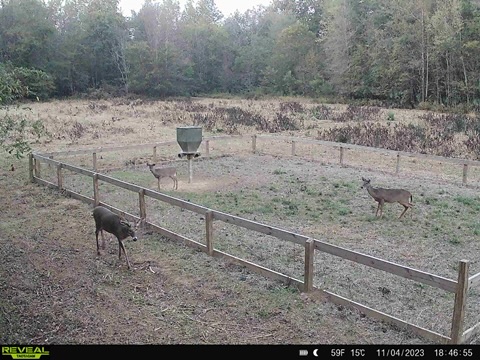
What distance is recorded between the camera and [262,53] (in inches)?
2051

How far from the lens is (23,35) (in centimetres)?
4112

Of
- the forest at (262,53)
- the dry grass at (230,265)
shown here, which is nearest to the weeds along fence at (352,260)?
the dry grass at (230,265)

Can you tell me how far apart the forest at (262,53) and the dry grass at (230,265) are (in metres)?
25.1

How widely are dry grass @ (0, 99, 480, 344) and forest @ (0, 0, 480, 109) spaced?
82.2 feet

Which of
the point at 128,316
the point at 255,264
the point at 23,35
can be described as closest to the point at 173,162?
the point at 255,264

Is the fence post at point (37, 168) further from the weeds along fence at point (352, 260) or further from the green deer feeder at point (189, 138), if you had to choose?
the weeds along fence at point (352, 260)

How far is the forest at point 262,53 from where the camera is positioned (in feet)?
117

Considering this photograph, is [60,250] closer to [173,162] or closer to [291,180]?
[291,180]

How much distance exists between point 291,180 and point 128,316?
757 cm

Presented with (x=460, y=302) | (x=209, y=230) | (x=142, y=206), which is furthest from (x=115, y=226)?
(x=460, y=302)

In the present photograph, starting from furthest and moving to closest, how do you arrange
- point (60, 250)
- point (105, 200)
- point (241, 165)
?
1. point (241, 165)
2. point (105, 200)
3. point (60, 250)

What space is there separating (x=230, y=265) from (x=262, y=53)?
158 ft
